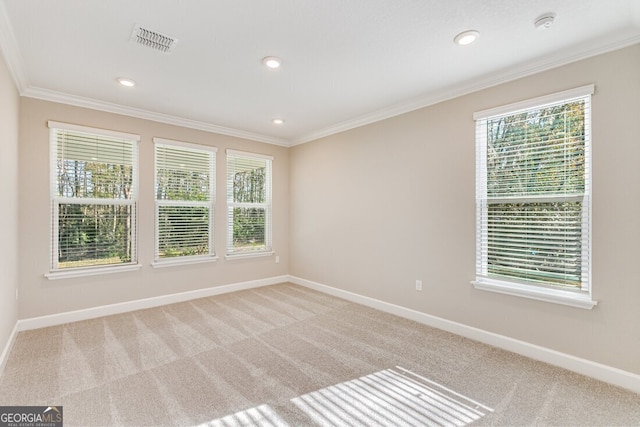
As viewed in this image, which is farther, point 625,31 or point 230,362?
point 230,362

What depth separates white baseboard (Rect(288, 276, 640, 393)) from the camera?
2.26 m

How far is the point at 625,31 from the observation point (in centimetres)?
220

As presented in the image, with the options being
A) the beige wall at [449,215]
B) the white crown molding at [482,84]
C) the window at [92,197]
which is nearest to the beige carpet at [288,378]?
the beige wall at [449,215]

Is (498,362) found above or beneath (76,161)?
beneath

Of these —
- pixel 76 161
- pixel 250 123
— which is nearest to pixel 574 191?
pixel 250 123

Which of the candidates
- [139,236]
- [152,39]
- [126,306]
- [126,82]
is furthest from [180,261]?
[152,39]

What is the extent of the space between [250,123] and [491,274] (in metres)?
3.74

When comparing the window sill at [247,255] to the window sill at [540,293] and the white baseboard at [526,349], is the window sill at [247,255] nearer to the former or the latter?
the white baseboard at [526,349]

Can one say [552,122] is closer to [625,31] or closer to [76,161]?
[625,31]

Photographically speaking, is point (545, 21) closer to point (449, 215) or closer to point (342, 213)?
point (449, 215)

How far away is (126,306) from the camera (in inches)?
153

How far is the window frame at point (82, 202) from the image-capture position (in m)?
3.41

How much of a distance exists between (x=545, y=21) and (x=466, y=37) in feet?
1.63

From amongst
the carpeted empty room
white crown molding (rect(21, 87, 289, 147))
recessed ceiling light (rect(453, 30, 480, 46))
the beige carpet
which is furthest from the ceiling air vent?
the beige carpet
